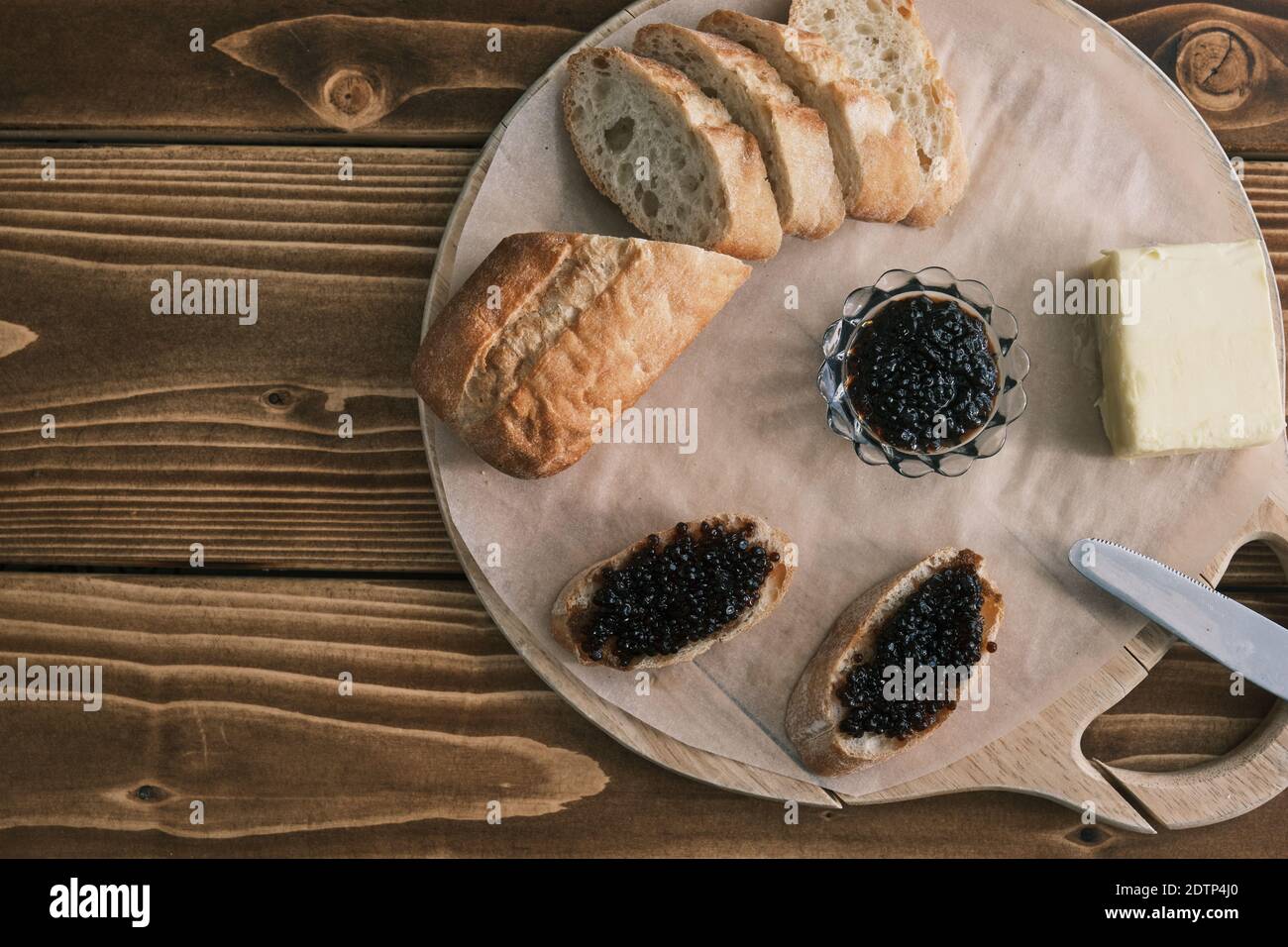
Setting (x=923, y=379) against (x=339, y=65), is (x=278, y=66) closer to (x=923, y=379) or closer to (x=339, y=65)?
(x=339, y=65)

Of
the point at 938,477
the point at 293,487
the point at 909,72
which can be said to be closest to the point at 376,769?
the point at 293,487

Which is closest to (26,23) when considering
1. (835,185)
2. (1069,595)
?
(835,185)

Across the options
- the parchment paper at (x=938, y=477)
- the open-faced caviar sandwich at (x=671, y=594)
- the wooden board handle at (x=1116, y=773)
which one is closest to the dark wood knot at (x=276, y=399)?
the parchment paper at (x=938, y=477)

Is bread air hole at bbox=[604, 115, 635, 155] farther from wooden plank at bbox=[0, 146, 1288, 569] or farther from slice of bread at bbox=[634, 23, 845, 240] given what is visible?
wooden plank at bbox=[0, 146, 1288, 569]

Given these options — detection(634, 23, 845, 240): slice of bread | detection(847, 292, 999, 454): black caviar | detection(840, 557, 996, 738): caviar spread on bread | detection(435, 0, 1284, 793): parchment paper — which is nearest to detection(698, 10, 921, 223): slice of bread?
detection(634, 23, 845, 240): slice of bread

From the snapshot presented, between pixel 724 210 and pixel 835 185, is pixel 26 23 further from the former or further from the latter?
pixel 835 185

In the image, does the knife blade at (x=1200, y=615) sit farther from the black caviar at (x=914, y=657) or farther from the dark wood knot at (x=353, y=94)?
the dark wood knot at (x=353, y=94)
